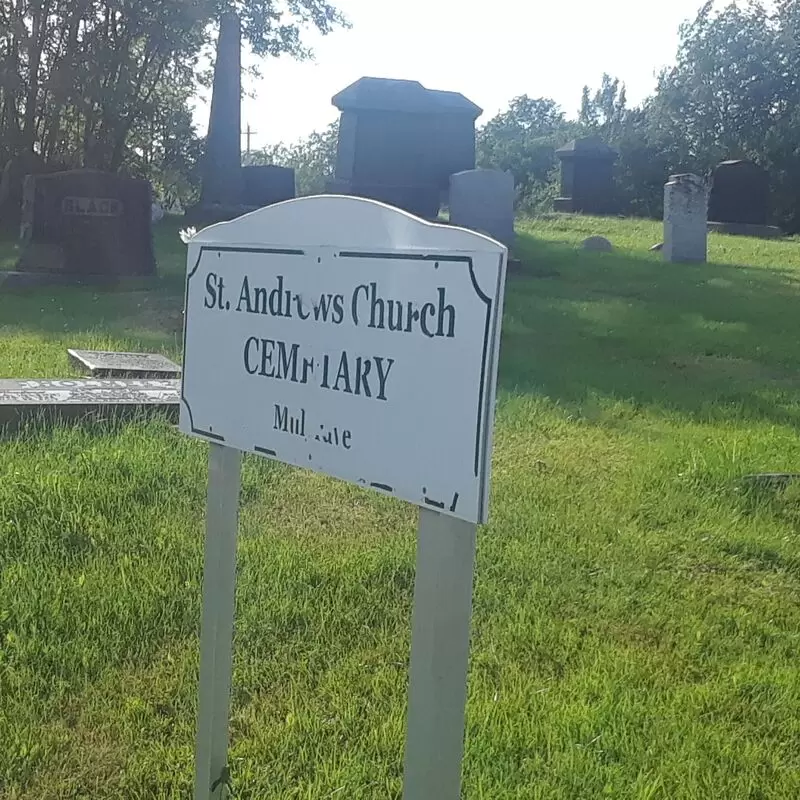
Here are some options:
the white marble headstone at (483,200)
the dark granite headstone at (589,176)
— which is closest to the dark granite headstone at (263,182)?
the white marble headstone at (483,200)

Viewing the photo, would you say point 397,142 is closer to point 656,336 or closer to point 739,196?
point 739,196

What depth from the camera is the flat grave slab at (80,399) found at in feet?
14.7

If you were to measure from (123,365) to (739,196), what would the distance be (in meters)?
20.6

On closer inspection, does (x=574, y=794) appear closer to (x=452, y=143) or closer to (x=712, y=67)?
(x=452, y=143)

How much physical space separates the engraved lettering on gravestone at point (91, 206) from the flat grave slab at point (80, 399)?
604 cm

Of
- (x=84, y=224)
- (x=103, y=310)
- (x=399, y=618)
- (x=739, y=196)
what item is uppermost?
(x=739, y=196)

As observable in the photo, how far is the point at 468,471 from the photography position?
1.35 metres

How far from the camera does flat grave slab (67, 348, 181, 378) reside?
18.9ft

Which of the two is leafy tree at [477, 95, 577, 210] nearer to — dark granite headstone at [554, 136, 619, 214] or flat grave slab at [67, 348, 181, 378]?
dark granite headstone at [554, 136, 619, 214]

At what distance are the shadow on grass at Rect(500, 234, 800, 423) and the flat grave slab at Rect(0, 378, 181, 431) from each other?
216 cm

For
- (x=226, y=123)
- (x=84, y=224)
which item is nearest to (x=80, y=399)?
(x=84, y=224)

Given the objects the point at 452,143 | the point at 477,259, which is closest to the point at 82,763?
the point at 477,259

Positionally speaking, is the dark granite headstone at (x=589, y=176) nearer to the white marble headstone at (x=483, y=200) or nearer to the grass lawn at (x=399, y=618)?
the white marble headstone at (x=483, y=200)

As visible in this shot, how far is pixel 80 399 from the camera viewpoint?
15.4ft
